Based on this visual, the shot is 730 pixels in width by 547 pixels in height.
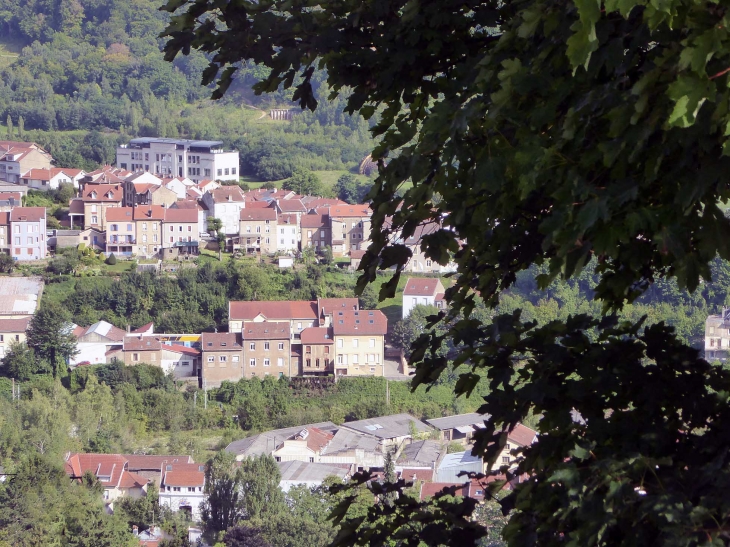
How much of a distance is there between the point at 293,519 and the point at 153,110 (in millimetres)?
36286

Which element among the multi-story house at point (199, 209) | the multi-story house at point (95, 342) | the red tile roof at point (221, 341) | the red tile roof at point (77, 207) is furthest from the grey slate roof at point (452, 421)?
the red tile roof at point (77, 207)

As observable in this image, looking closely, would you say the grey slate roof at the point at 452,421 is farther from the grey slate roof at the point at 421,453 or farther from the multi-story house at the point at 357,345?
the multi-story house at the point at 357,345

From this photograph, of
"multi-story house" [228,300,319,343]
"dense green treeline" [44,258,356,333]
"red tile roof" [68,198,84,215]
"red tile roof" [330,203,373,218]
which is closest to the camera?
"multi-story house" [228,300,319,343]

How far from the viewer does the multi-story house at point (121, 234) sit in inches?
1155

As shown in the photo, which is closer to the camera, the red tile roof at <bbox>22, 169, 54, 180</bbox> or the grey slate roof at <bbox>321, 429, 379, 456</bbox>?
the grey slate roof at <bbox>321, 429, 379, 456</bbox>

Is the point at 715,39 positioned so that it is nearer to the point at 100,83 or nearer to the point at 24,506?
the point at 24,506

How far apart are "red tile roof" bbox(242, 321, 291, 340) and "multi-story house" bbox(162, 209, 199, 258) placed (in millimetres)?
4822

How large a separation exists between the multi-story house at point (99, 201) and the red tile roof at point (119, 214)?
31 cm

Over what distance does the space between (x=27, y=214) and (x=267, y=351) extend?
8.61 m

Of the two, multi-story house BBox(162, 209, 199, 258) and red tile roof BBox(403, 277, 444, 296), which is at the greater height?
multi-story house BBox(162, 209, 199, 258)

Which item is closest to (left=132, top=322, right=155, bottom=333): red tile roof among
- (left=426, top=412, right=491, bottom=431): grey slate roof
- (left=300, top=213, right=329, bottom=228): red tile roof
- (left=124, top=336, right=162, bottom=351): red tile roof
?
(left=124, top=336, right=162, bottom=351): red tile roof

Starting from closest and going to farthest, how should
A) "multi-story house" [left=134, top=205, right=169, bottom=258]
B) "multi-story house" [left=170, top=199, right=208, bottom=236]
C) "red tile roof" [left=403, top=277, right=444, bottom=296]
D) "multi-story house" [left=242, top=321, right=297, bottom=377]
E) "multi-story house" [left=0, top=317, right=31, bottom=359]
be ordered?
"multi-story house" [left=242, top=321, right=297, bottom=377] → "multi-story house" [left=0, top=317, right=31, bottom=359] → "red tile roof" [left=403, top=277, right=444, bottom=296] → "multi-story house" [left=134, top=205, right=169, bottom=258] → "multi-story house" [left=170, top=199, right=208, bottom=236]

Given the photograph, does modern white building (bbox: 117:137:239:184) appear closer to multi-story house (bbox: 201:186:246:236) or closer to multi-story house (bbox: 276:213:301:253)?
multi-story house (bbox: 201:186:246:236)

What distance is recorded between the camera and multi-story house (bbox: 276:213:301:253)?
3048 centimetres
